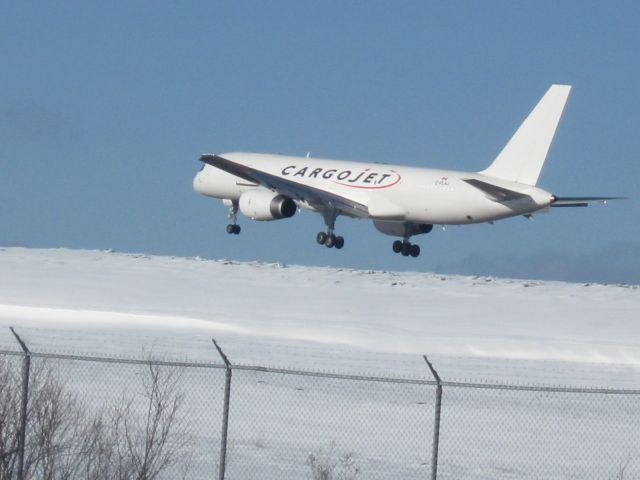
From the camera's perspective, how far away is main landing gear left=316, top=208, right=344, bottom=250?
49.1m

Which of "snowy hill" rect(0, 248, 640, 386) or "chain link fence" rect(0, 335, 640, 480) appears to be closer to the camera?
"chain link fence" rect(0, 335, 640, 480)

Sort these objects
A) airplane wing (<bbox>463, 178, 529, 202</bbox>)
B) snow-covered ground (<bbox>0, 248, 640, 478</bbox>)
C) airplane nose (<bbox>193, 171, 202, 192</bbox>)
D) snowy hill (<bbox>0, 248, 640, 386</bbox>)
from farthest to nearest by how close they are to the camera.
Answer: airplane nose (<bbox>193, 171, 202, 192</bbox>)
airplane wing (<bbox>463, 178, 529, 202</bbox>)
snowy hill (<bbox>0, 248, 640, 386</bbox>)
snow-covered ground (<bbox>0, 248, 640, 478</bbox>)

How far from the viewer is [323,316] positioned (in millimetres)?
32406

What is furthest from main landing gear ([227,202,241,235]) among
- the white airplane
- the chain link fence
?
the chain link fence

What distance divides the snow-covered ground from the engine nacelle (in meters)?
6.29

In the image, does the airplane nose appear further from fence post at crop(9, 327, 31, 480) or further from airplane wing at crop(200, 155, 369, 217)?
fence post at crop(9, 327, 31, 480)

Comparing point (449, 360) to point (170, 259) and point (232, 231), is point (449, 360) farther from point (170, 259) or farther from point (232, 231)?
point (232, 231)

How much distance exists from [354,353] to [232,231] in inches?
941

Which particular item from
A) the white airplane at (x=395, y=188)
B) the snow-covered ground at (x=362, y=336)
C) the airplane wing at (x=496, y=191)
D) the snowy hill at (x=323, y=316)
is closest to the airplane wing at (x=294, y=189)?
the white airplane at (x=395, y=188)

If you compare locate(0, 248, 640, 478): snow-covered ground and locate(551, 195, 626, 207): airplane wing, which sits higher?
locate(551, 195, 626, 207): airplane wing

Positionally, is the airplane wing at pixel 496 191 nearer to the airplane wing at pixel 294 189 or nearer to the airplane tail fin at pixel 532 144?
the airplane tail fin at pixel 532 144

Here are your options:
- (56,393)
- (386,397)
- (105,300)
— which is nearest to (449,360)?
(386,397)

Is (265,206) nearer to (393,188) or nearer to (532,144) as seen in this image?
(393,188)

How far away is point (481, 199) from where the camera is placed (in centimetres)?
4431
